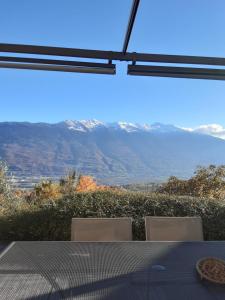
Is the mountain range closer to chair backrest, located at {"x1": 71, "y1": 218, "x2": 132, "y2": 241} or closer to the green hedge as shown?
the green hedge

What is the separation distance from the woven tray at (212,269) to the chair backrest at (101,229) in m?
1.09

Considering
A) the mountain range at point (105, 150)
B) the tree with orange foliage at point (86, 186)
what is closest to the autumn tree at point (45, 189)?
the tree with orange foliage at point (86, 186)

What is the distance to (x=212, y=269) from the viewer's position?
7.52 feet

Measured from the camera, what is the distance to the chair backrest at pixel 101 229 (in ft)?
11.2

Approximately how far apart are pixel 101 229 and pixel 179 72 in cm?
145

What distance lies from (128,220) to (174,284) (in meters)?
1.35

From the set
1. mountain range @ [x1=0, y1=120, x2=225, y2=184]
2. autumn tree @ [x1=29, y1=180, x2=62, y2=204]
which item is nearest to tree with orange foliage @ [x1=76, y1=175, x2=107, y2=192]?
autumn tree @ [x1=29, y1=180, x2=62, y2=204]

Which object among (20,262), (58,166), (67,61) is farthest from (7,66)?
(58,166)

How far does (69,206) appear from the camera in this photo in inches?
216

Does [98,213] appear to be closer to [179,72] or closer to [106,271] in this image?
[179,72]

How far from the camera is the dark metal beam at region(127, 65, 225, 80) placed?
9.81 feet

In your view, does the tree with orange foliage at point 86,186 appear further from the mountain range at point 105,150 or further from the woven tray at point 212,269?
the mountain range at point 105,150

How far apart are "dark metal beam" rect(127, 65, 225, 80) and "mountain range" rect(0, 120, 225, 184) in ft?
191

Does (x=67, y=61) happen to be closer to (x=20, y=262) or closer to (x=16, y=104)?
(x=20, y=262)
